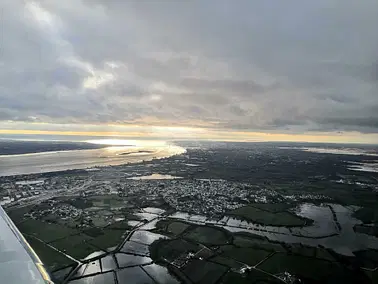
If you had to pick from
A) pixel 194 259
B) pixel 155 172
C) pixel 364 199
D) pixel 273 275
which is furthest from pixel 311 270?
pixel 155 172

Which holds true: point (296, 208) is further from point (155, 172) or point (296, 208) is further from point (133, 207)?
point (155, 172)

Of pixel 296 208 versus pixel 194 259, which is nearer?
pixel 194 259

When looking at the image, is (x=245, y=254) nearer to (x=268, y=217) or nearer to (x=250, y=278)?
(x=250, y=278)

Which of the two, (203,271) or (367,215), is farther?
(367,215)

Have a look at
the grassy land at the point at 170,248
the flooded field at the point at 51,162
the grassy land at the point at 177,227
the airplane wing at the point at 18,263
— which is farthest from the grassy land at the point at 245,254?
the flooded field at the point at 51,162

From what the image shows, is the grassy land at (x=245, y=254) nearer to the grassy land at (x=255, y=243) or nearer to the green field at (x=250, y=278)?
the grassy land at (x=255, y=243)

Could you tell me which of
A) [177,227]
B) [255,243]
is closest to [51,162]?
[177,227]

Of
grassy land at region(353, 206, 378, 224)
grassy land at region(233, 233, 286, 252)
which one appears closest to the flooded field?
grassy land at region(233, 233, 286, 252)

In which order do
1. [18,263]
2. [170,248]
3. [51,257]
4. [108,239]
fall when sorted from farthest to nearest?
[108,239] → [170,248] → [51,257] → [18,263]

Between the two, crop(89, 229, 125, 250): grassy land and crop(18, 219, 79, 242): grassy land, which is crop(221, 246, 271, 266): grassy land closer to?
crop(89, 229, 125, 250): grassy land
